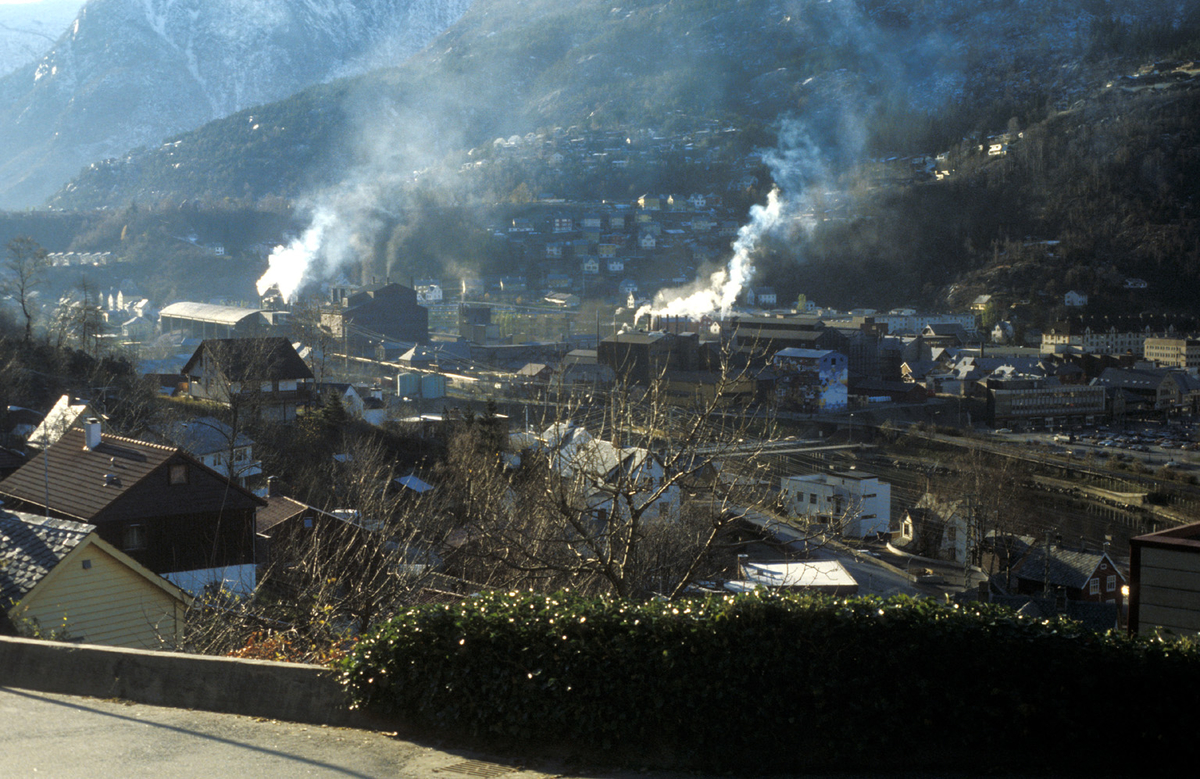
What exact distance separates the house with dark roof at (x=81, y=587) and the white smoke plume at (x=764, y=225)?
102ft

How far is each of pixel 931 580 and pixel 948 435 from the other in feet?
41.5

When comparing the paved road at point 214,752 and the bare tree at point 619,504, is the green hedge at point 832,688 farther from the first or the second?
the bare tree at point 619,504

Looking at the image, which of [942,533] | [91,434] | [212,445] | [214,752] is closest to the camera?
[214,752]

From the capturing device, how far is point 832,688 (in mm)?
1980

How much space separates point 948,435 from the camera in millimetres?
23125

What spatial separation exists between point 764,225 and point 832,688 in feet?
199

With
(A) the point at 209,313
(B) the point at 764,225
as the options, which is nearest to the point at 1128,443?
(A) the point at 209,313

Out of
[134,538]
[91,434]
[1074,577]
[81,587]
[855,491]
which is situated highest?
[91,434]

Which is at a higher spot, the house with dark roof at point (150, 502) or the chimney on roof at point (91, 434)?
the chimney on roof at point (91, 434)

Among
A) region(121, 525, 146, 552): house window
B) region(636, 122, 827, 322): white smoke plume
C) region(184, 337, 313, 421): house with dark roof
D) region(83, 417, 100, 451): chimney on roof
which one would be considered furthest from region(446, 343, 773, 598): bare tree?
region(636, 122, 827, 322): white smoke plume

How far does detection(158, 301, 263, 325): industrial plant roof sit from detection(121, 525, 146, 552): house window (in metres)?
23.9

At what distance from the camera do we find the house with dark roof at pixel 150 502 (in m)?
6.04

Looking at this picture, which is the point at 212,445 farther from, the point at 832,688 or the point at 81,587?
the point at 832,688

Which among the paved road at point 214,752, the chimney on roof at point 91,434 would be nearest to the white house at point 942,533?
the chimney on roof at point 91,434
